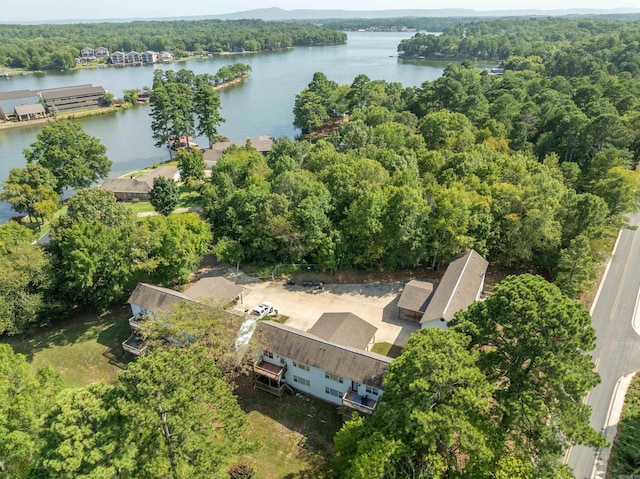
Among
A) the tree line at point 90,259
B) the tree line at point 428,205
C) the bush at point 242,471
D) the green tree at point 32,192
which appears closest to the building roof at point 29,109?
the green tree at point 32,192

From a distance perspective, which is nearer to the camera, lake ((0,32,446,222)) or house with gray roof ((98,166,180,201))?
house with gray roof ((98,166,180,201))

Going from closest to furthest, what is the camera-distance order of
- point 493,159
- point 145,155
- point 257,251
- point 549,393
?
point 549,393 → point 257,251 → point 493,159 → point 145,155

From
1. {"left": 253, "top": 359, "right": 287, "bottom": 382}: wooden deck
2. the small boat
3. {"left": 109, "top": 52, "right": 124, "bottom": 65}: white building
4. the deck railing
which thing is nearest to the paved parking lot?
{"left": 253, "top": 359, "right": 287, "bottom": 382}: wooden deck

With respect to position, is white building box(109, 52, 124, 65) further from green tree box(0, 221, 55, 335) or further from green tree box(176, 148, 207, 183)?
green tree box(0, 221, 55, 335)

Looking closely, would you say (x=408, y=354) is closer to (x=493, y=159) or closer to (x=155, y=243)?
(x=155, y=243)

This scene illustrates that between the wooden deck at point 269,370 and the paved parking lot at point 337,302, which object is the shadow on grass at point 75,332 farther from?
the wooden deck at point 269,370

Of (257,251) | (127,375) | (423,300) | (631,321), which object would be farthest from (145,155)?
(631,321)
